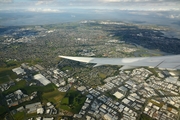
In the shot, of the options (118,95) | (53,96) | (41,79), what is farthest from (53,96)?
(118,95)

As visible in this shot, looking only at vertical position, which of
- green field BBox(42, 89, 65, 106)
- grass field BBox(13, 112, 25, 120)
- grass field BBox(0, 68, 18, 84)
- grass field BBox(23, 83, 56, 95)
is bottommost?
grass field BBox(13, 112, 25, 120)

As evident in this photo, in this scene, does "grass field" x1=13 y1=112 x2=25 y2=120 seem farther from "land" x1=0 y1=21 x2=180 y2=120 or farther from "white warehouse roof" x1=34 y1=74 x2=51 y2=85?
"white warehouse roof" x1=34 y1=74 x2=51 y2=85

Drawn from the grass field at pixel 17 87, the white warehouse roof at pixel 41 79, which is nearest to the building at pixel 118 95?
the white warehouse roof at pixel 41 79

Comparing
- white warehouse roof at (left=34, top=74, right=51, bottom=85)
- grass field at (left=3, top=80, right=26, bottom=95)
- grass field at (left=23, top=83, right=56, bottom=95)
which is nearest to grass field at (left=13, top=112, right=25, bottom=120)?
grass field at (left=23, top=83, right=56, bottom=95)

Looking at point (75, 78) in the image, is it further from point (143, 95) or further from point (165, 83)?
point (165, 83)

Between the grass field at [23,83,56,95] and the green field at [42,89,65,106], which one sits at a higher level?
the grass field at [23,83,56,95]

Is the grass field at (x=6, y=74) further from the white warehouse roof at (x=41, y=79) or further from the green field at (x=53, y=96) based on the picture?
the green field at (x=53, y=96)

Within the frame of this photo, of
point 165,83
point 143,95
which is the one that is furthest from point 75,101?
point 165,83

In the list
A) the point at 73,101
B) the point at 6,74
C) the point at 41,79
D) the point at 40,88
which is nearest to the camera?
the point at 73,101

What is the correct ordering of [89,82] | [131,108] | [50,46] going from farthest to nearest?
[50,46]
[89,82]
[131,108]

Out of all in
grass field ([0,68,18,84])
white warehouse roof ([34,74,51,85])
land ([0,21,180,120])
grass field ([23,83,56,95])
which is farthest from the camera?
grass field ([0,68,18,84])

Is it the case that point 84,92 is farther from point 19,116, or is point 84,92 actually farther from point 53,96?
point 19,116
